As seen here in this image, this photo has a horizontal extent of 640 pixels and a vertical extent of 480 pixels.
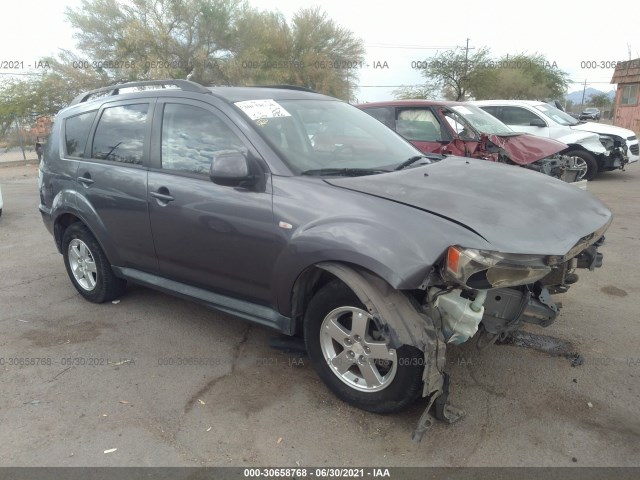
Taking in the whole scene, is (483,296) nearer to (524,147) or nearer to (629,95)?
(524,147)

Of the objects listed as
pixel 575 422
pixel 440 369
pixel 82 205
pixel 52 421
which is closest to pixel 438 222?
pixel 440 369

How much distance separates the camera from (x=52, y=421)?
3.00 metres

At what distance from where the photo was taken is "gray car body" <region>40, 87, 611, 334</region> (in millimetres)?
2645

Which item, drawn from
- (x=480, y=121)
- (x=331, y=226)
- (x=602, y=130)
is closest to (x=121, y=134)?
(x=331, y=226)

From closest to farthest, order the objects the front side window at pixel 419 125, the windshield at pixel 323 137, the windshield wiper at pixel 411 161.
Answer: the windshield at pixel 323 137 < the windshield wiper at pixel 411 161 < the front side window at pixel 419 125

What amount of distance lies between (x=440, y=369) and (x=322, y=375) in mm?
797

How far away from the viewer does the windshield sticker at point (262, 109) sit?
3.44m

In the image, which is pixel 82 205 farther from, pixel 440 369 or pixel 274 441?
pixel 440 369

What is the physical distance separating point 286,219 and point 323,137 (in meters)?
0.86

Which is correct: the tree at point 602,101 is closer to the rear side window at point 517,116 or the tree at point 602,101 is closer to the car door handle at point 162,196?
the rear side window at point 517,116

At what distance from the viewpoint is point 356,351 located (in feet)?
9.61

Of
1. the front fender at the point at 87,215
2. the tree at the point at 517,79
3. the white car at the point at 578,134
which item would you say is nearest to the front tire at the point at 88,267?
the front fender at the point at 87,215

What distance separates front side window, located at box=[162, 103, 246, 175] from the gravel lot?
4.46ft

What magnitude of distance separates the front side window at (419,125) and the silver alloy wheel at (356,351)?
18.3 feet
